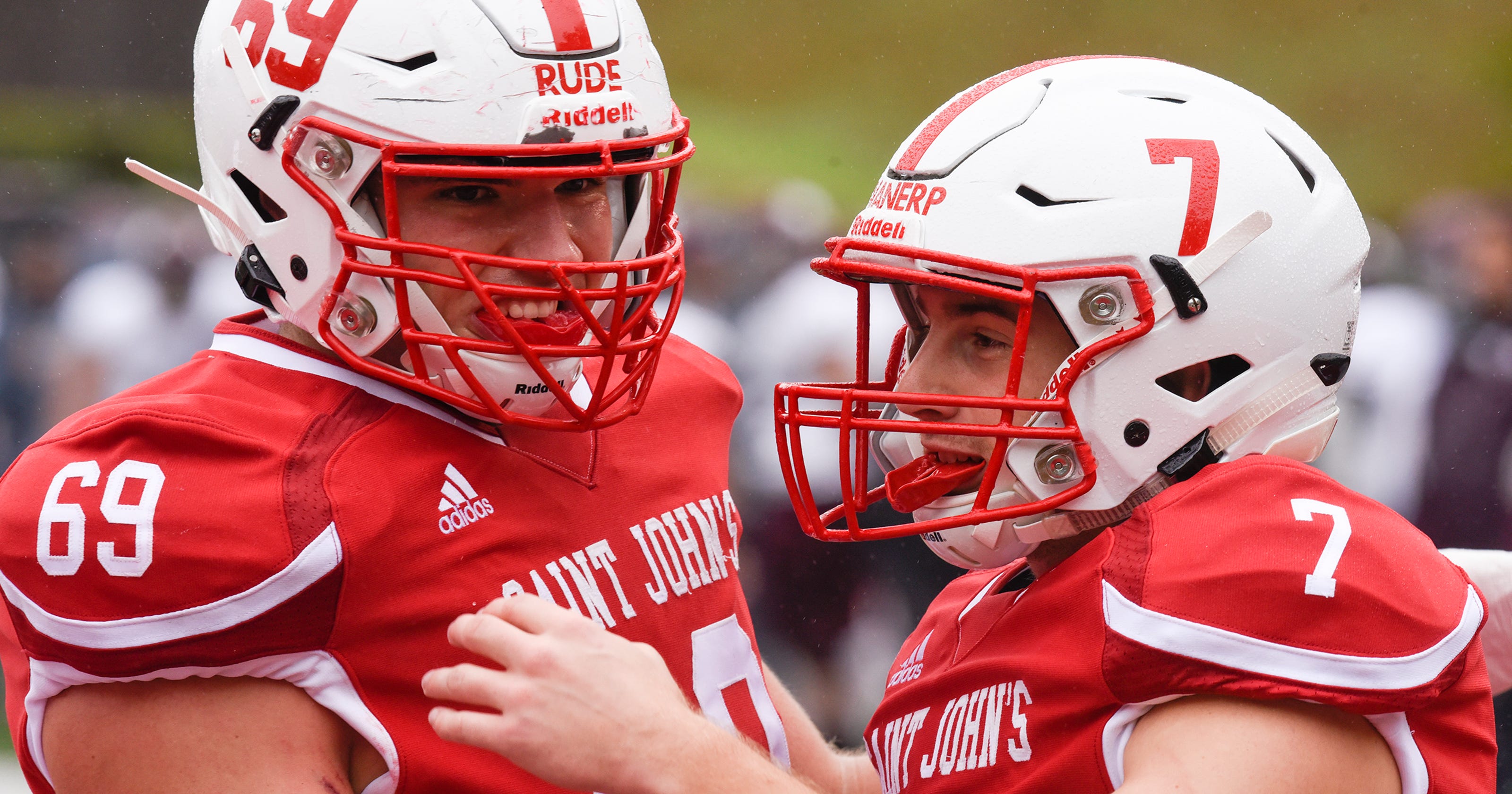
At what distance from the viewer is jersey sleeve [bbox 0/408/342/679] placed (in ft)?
5.28

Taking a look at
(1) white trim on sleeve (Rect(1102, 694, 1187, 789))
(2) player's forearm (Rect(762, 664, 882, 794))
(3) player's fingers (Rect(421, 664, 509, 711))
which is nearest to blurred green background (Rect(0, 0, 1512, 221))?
(2) player's forearm (Rect(762, 664, 882, 794))

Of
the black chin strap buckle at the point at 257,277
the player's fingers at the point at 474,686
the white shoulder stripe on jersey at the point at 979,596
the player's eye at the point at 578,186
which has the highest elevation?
the player's eye at the point at 578,186

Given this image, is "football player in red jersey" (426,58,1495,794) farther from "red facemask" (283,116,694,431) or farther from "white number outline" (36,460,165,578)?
"white number outline" (36,460,165,578)

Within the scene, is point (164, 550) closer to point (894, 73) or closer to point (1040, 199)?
point (1040, 199)

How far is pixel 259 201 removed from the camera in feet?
6.50

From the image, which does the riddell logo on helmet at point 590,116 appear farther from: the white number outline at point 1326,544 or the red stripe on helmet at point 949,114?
the white number outline at point 1326,544

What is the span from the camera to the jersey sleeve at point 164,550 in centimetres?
161

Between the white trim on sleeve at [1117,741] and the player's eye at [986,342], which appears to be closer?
the white trim on sleeve at [1117,741]

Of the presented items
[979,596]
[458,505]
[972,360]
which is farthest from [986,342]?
[458,505]

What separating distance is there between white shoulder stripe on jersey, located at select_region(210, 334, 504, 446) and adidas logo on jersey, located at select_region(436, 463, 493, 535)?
0.10 metres

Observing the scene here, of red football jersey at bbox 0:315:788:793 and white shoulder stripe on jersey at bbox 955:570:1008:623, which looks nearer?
red football jersey at bbox 0:315:788:793

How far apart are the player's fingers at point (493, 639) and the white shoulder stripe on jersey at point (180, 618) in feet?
0.85

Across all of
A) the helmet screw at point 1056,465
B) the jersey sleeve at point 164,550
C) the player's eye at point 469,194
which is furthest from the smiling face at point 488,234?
the helmet screw at point 1056,465

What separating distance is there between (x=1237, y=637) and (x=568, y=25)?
118 cm
